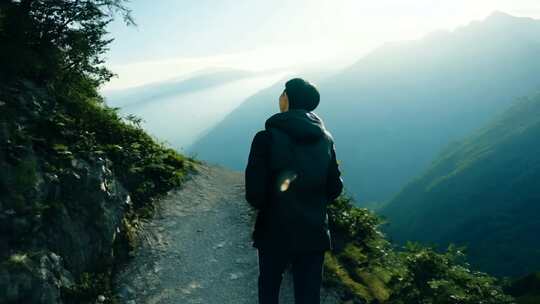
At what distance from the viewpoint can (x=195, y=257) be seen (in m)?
9.55

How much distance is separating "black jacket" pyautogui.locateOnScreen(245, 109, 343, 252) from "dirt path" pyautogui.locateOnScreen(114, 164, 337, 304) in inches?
164

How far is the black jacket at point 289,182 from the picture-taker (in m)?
4.14

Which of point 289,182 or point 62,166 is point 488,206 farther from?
point 289,182

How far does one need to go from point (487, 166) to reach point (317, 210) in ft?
646

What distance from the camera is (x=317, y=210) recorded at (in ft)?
14.3

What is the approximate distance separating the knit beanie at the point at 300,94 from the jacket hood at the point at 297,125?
16 centimetres

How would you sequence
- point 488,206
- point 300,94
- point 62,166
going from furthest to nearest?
point 488,206, point 62,166, point 300,94

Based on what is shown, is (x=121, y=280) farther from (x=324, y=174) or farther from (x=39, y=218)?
(x=324, y=174)

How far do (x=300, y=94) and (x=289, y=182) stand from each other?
0.97m

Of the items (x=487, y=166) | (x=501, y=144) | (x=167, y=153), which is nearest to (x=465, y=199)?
(x=487, y=166)

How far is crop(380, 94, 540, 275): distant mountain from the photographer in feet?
410

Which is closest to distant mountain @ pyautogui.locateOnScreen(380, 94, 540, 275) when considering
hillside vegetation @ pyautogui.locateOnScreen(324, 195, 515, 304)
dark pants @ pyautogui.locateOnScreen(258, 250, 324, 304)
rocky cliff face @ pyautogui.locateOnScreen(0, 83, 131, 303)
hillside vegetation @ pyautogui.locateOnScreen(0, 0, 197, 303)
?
hillside vegetation @ pyautogui.locateOnScreen(324, 195, 515, 304)

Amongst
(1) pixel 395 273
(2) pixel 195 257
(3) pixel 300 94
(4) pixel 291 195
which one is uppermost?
(3) pixel 300 94

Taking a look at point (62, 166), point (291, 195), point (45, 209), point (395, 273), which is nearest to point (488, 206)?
point (395, 273)
